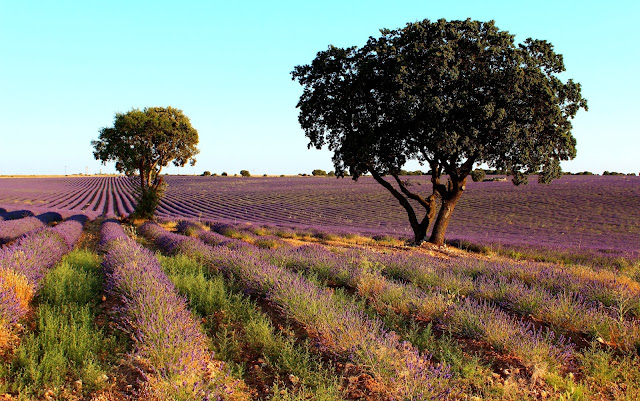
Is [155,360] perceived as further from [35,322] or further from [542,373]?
[542,373]

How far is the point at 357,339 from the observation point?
3.29 metres

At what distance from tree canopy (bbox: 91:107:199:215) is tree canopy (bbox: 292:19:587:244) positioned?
44.6 feet

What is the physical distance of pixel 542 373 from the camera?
10.0 ft

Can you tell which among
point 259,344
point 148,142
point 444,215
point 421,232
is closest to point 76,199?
point 148,142

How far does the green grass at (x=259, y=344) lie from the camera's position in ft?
9.67

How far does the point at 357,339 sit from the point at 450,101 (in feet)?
33.6

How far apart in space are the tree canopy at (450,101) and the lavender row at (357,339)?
8.46m

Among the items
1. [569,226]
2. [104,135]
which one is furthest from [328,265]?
[104,135]

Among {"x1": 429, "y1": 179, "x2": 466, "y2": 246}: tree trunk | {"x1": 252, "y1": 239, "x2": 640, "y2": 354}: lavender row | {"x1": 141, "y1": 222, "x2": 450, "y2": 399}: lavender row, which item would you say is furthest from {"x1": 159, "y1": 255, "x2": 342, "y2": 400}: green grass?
{"x1": 429, "y1": 179, "x2": 466, "y2": 246}: tree trunk

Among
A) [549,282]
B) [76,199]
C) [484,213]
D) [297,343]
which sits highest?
[549,282]

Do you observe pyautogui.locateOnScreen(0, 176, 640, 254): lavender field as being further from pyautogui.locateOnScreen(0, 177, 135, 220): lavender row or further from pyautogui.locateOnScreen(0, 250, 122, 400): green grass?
pyautogui.locateOnScreen(0, 250, 122, 400): green grass

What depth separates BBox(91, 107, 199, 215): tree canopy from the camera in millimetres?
23297

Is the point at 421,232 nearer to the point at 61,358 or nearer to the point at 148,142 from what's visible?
the point at 61,358

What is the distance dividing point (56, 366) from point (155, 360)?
80 centimetres
